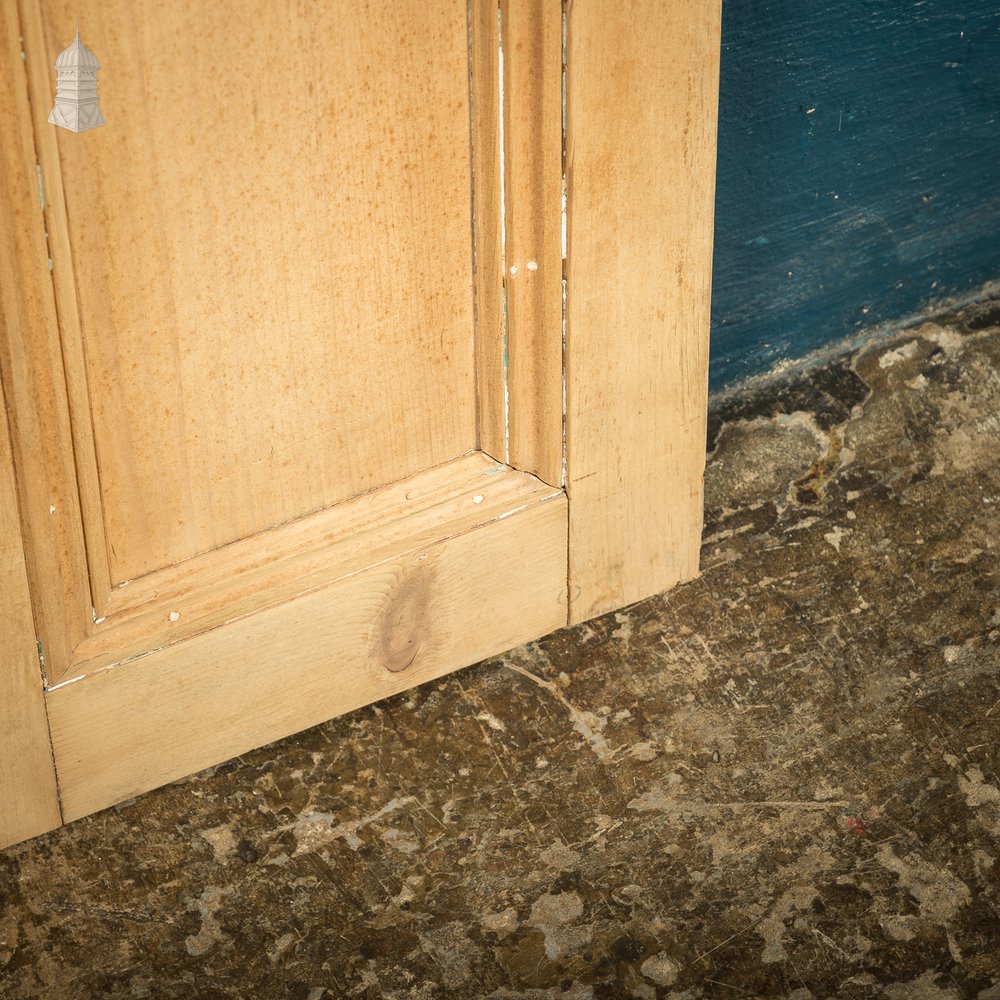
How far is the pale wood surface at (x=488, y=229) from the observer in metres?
1.45

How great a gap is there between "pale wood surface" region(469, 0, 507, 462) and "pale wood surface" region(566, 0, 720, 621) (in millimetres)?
78

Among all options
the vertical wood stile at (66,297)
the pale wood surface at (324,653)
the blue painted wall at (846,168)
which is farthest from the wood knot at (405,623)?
the blue painted wall at (846,168)

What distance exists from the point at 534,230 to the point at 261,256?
317 mm

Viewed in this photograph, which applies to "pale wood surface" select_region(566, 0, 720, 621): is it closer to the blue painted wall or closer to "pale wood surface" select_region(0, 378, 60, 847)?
the blue painted wall

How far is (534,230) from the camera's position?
1.57 metres

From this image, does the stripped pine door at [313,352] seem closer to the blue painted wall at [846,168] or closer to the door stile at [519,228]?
the door stile at [519,228]

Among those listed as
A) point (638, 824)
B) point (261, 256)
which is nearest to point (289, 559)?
point (261, 256)

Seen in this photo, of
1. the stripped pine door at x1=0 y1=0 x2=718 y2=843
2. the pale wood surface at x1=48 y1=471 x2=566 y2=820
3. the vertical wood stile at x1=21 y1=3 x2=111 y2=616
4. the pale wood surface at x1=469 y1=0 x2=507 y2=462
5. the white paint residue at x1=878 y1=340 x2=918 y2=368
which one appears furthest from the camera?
the white paint residue at x1=878 y1=340 x2=918 y2=368

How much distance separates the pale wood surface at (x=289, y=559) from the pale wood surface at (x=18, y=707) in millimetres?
50

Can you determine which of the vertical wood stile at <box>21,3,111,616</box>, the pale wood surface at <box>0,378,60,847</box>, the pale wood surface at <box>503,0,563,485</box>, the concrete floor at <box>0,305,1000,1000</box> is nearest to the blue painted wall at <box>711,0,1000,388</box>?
the concrete floor at <box>0,305,1000,1000</box>

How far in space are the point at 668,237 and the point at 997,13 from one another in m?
0.86

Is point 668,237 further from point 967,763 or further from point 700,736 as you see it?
point 967,763

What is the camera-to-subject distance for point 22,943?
1.51m

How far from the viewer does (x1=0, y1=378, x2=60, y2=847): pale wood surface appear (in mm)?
1379
